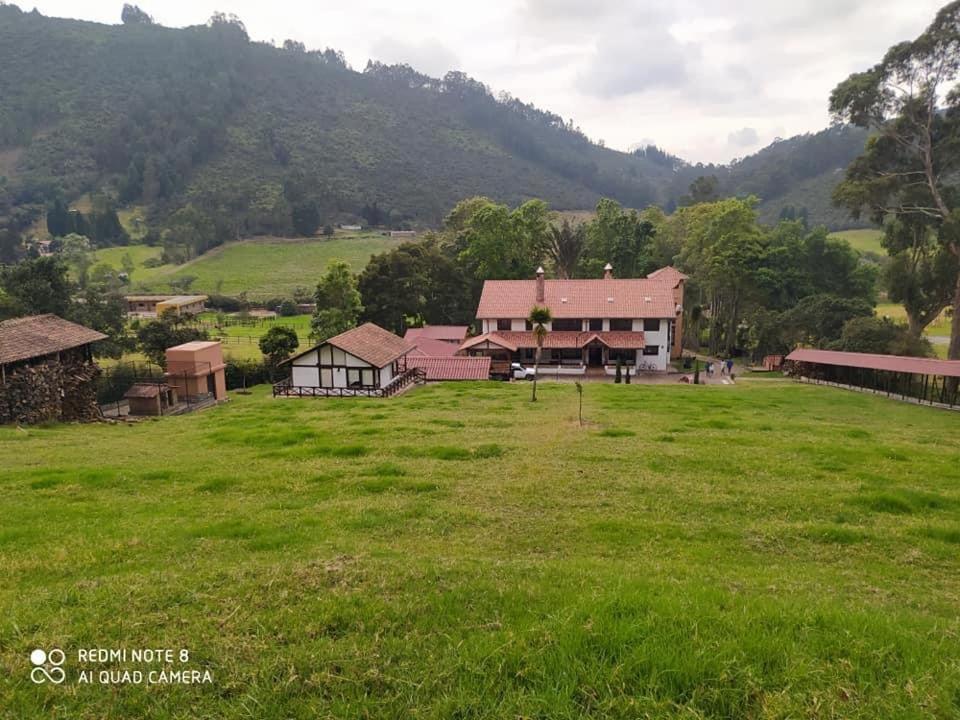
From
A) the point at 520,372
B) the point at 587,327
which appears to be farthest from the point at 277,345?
the point at 587,327

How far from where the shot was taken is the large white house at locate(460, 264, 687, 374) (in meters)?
45.9

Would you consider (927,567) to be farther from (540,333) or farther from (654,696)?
(540,333)

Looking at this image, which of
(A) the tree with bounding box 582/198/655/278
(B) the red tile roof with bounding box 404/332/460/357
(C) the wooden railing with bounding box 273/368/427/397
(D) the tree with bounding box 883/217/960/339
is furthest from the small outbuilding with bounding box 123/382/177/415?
(D) the tree with bounding box 883/217/960/339

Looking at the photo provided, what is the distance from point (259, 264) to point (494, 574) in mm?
114051

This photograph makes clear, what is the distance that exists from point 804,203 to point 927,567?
553 ft

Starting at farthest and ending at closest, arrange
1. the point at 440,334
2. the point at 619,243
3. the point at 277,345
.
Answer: the point at 619,243 < the point at 440,334 < the point at 277,345

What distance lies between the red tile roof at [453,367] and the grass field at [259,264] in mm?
57844

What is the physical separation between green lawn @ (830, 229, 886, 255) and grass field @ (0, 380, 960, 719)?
11853 cm

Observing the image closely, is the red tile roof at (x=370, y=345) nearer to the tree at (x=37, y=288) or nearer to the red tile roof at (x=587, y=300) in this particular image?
the red tile roof at (x=587, y=300)

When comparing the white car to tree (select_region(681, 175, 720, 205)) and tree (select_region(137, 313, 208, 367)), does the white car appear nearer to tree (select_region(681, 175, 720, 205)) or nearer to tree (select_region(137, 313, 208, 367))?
tree (select_region(137, 313, 208, 367))

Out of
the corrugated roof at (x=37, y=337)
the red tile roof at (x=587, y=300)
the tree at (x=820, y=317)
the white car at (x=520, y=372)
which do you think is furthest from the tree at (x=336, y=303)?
the tree at (x=820, y=317)

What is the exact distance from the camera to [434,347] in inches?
1860

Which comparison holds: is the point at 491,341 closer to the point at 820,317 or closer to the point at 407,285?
the point at 407,285

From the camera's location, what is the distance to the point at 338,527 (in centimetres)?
931
